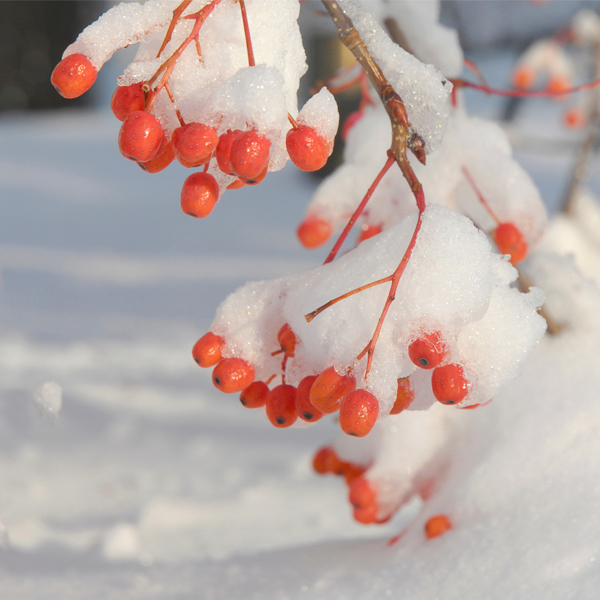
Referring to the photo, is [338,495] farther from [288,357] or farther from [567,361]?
[288,357]

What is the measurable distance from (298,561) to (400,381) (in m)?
0.41

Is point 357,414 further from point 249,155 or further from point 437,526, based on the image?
point 437,526

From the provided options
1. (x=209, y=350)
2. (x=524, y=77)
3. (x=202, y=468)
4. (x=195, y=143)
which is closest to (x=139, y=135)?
(x=195, y=143)

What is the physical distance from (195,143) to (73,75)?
4.4 inches

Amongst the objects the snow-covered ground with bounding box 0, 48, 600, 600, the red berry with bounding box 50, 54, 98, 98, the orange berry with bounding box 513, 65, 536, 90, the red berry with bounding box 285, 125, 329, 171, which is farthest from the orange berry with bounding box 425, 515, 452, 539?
the orange berry with bounding box 513, 65, 536, 90

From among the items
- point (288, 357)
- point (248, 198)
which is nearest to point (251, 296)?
point (288, 357)

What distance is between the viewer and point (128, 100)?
453mm

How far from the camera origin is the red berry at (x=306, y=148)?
0.44 m

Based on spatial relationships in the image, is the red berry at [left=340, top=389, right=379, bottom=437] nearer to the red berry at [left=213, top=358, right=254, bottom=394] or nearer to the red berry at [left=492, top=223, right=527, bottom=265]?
the red berry at [left=213, top=358, right=254, bottom=394]

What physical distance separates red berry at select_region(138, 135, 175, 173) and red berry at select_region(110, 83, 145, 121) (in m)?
0.03

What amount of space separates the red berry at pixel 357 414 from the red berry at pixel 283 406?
8 cm

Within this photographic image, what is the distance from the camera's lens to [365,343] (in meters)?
0.49

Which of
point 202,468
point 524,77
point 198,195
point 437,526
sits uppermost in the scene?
point 198,195

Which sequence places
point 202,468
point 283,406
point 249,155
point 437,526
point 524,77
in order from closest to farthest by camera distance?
point 249,155 < point 283,406 < point 437,526 < point 202,468 < point 524,77
